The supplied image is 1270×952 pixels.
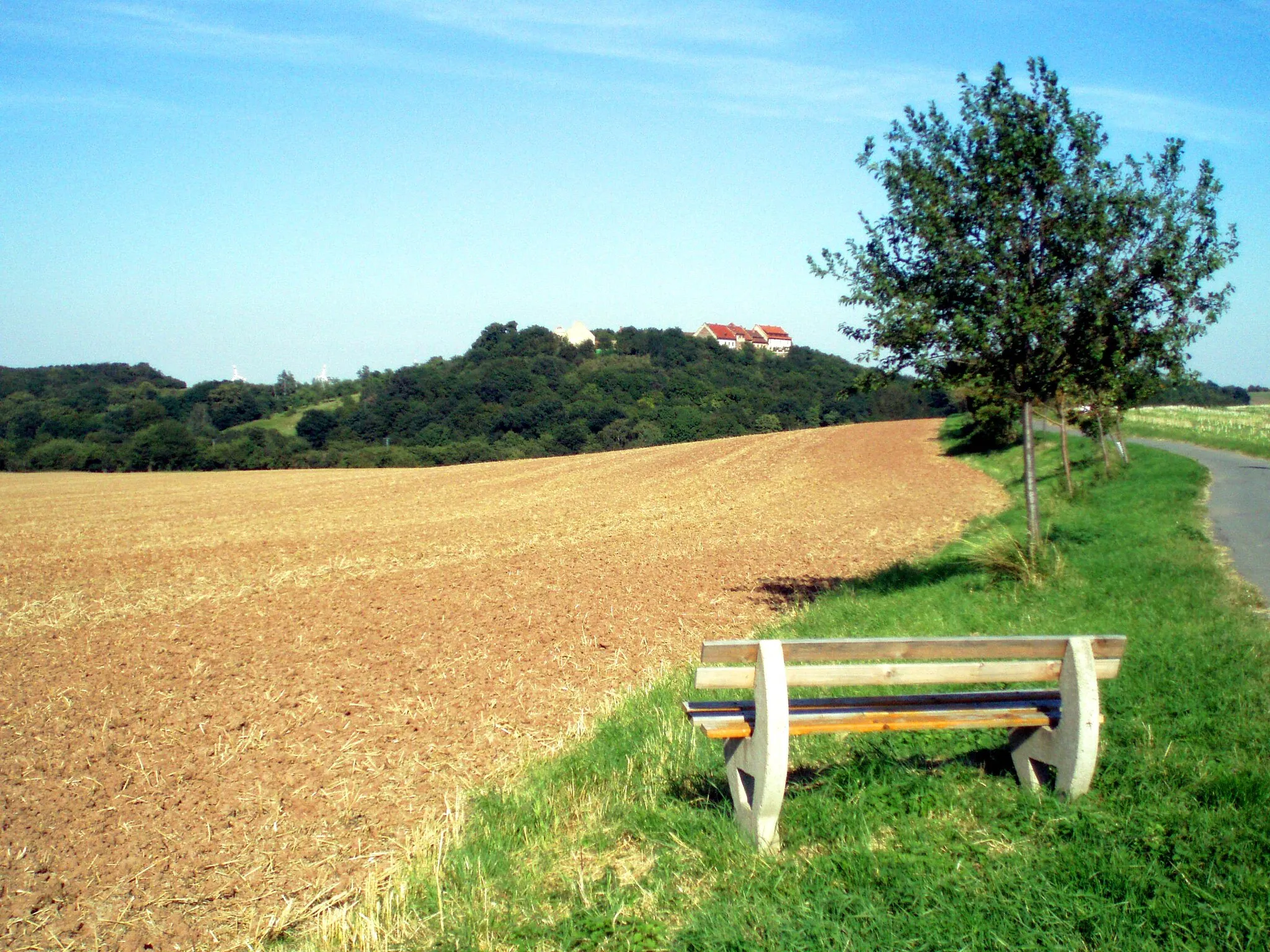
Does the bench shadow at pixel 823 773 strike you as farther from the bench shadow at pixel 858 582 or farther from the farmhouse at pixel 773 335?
the farmhouse at pixel 773 335

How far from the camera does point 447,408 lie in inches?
2879

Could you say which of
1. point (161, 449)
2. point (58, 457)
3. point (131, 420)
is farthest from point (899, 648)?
point (131, 420)

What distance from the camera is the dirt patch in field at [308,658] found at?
19.4 feet

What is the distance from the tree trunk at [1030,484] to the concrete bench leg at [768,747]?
6788 millimetres

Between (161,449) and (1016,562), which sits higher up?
(161,449)

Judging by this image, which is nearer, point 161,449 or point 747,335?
point 161,449

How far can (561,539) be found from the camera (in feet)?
66.2

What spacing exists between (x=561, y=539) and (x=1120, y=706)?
15.1m

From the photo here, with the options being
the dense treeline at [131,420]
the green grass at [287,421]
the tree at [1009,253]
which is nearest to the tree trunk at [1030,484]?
the tree at [1009,253]

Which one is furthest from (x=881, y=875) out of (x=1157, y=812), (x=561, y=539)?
(x=561, y=539)

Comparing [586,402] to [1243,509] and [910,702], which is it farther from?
[910,702]

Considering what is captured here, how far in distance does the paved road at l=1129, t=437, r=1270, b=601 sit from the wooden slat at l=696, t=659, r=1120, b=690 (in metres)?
5.38

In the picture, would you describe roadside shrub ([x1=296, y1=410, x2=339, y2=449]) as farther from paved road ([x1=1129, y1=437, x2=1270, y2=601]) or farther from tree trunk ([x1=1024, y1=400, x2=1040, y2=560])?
tree trunk ([x1=1024, y1=400, x2=1040, y2=560])

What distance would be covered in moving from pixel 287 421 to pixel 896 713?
81.8 meters
